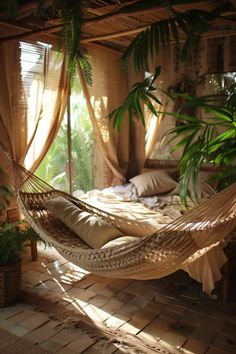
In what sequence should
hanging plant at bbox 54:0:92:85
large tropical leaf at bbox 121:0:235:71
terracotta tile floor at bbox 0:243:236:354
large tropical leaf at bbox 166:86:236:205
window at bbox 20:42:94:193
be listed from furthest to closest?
1. window at bbox 20:42:94:193
2. terracotta tile floor at bbox 0:243:236:354
3. hanging plant at bbox 54:0:92:85
4. large tropical leaf at bbox 166:86:236:205
5. large tropical leaf at bbox 121:0:235:71

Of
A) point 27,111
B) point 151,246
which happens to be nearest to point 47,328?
point 151,246

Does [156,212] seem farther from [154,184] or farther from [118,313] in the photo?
[118,313]

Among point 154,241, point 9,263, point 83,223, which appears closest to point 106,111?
point 83,223

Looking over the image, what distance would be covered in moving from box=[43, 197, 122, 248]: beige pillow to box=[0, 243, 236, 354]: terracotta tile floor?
0.49 meters

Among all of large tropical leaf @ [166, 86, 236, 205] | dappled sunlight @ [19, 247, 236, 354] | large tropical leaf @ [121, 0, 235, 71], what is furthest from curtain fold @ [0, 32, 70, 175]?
large tropical leaf @ [166, 86, 236, 205]

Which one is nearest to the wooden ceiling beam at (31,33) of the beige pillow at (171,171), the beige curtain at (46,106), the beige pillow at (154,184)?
the beige curtain at (46,106)

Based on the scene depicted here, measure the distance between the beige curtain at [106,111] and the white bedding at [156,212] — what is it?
13.4 inches

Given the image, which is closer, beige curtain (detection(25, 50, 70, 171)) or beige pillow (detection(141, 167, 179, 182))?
beige curtain (detection(25, 50, 70, 171))

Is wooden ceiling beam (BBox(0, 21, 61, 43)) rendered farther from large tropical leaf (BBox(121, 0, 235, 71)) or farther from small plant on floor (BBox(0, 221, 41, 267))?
small plant on floor (BBox(0, 221, 41, 267))

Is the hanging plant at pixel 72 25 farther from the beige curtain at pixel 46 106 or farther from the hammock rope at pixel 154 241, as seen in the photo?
the beige curtain at pixel 46 106

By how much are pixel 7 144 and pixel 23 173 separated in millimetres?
484

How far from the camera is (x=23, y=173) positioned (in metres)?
2.53

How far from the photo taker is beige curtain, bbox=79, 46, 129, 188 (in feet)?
12.4

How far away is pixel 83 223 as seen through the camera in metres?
2.15
